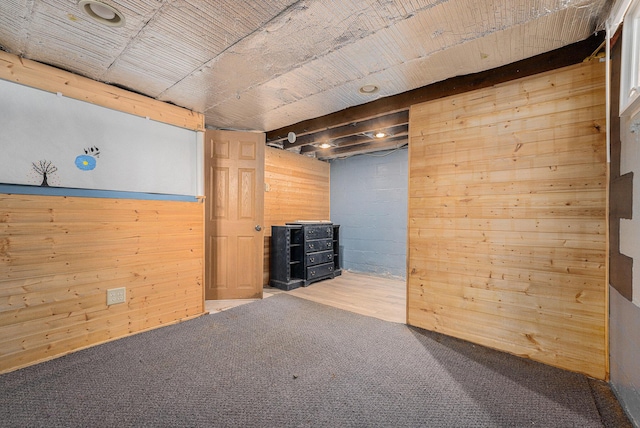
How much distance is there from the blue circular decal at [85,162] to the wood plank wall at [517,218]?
2.74 meters

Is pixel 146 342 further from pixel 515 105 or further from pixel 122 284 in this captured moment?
pixel 515 105

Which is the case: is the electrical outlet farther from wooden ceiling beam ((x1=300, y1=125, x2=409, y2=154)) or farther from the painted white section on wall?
wooden ceiling beam ((x1=300, y1=125, x2=409, y2=154))

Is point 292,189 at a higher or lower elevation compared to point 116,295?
higher

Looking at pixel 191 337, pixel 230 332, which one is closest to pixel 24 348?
pixel 191 337

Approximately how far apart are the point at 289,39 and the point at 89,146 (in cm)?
180

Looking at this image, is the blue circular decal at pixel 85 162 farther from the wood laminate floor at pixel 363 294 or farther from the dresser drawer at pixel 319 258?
the dresser drawer at pixel 319 258

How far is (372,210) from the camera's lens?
5086mm

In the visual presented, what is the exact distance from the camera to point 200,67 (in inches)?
86.1

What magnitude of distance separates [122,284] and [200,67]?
76.0 inches

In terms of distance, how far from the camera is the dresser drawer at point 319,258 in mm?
4344

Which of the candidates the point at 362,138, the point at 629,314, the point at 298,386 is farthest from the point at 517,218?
the point at 362,138

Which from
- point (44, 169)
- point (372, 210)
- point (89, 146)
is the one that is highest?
point (89, 146)

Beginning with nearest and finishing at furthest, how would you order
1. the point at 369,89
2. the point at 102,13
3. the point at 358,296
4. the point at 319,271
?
1. the point at 102,13
2. the point at 369,89
3. the point at 358,296
4. the point at 319,271

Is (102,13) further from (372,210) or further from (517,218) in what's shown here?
(372,210)
